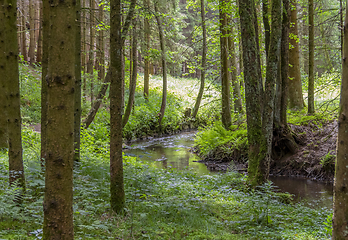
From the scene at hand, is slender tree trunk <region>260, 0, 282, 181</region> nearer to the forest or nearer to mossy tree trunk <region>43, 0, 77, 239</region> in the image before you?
the forest

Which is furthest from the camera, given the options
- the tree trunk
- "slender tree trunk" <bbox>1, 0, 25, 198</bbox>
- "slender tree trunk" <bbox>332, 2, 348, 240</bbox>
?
the tree trunk

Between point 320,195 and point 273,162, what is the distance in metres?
2.70

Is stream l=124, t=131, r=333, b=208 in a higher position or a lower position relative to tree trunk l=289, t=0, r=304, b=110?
lower

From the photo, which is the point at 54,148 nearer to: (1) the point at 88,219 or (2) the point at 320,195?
(1) the point at 88,219

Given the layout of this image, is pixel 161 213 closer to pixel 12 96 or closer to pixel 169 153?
pixel 12 96

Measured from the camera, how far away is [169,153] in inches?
503

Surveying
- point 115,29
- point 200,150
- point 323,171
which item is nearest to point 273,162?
point 323,171

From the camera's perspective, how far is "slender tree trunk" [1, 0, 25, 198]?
3854 millimetres

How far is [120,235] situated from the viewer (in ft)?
11.2

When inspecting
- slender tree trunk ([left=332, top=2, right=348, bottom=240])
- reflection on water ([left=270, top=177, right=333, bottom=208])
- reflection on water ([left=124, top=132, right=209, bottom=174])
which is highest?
slender tree trunk ([left=332, top=2, right=348, bottom=240])

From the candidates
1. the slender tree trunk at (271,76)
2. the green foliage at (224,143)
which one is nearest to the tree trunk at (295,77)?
the green foliage at (224,143)

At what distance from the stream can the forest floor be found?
0.47 metres

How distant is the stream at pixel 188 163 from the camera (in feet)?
23.4

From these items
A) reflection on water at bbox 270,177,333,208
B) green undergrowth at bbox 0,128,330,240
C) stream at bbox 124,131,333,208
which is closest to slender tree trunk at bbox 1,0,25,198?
green undergrowth at bbox 0,128,330,240
